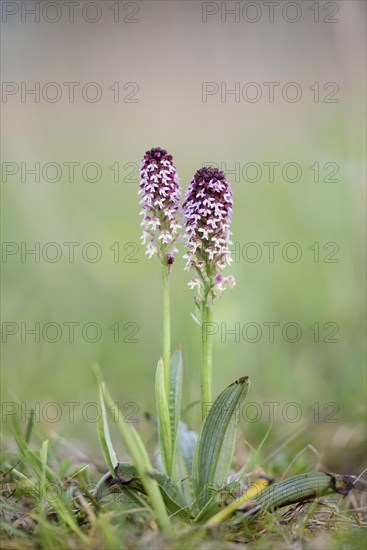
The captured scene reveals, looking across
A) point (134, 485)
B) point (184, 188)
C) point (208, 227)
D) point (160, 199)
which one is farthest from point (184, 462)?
point (184, 188)

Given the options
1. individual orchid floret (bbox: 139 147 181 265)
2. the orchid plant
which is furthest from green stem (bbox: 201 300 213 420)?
individual orchid floret (bbox: 139 147 181 265)

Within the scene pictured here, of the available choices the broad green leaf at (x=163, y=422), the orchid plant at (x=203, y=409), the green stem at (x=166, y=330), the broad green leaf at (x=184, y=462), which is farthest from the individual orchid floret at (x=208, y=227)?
the broad green leaf at (x=184, y=462)

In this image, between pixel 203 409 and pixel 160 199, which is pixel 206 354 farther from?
pixel 160 199

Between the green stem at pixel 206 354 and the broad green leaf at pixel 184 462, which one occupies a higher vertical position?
the green stem at pixel 206 354

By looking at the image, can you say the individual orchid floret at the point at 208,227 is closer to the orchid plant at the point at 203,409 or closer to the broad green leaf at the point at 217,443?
the orchid plant at the point at 203,409

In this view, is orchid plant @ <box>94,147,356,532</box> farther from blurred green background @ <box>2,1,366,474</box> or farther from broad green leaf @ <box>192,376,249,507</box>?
blurred green background @ <box>2,1,366,474</box>

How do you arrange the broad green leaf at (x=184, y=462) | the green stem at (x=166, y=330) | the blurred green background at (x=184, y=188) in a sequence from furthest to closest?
the blurred green background at (x=184, y=188)
the broad green leaf at (x=184, y=462)
the green stem at (x=166, y=330)
